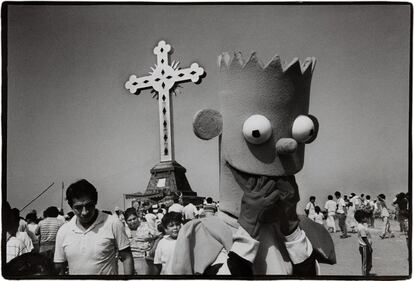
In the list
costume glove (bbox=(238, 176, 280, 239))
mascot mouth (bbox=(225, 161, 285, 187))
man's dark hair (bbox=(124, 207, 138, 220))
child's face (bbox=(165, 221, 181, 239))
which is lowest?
child's face (bbox=(165, 221, 181, 239))

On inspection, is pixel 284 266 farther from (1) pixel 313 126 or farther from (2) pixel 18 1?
(2) pixel 18 1

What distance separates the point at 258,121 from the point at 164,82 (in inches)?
57.8

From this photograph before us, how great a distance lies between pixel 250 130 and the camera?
3.87 meters

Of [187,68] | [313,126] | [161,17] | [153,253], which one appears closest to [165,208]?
[153,253]

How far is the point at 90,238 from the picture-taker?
402 centimetres

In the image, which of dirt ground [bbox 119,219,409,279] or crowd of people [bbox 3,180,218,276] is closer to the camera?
crowd of people [bbox 3,180,218,276]

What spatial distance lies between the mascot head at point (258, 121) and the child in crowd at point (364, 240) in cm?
129

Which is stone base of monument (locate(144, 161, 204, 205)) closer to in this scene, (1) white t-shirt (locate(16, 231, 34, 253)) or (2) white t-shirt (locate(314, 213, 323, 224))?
(2) white t-shirt (locate(314, 213, 323, 224))

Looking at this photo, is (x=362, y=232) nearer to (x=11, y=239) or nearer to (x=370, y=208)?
(x=370, y=208)

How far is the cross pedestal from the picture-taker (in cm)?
495

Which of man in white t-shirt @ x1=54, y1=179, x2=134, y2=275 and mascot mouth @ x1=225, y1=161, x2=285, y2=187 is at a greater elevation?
mascot mouth @ x1=225, y1=161, x2=285, y2=187

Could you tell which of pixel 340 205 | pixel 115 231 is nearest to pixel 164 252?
pixel 115 231

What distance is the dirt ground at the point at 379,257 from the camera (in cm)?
466

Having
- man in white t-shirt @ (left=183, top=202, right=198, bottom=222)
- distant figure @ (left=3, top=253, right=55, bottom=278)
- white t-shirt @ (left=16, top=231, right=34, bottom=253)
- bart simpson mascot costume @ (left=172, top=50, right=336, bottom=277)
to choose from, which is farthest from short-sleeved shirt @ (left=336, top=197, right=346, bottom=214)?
white t-shirt @ (left=16, top=231, right=34, bottom=253)
